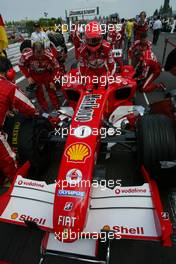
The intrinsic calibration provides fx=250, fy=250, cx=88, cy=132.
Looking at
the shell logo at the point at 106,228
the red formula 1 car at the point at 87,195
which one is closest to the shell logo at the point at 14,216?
the red formula 1 car at the point at 87,195

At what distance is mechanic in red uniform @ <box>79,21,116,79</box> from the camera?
3635 mm

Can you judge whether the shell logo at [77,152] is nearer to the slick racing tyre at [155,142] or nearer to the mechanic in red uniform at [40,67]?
the slick racing tyre at [155,142]

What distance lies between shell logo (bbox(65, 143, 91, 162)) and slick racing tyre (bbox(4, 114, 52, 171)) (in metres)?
0.61

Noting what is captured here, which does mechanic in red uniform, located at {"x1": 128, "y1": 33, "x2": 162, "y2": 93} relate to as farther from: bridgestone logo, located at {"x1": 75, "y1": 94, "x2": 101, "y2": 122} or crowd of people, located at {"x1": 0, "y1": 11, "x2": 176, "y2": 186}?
bridgestone logo, located at {"x1": 75, "y1": 94, "x2": 101, "y2": 122}

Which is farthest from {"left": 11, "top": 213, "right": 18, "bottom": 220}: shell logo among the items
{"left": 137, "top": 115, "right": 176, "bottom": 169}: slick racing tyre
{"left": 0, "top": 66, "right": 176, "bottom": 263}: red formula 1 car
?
{"left": 137, "top": 115, "right": 176, "bottom": 169}: slick racing tyre

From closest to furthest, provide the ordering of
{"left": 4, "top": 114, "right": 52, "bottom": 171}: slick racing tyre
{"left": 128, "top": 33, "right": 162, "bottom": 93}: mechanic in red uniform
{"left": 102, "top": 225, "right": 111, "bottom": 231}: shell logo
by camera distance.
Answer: {"left": 102, "top": 225, "right": 111, "bottom": 231}: shell logo → {"left": 4, "top": 114, "right": 52, "bottom": 171}: slick racing tyre → {"left": 128, "top": 33, "right": 162, "bottom": 93}: mechanic in red uniform

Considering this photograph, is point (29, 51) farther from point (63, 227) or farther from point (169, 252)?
point (169, 252)

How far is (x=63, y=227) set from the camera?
79.7 inches

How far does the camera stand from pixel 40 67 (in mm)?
4859

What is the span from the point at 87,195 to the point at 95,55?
247 centimetres

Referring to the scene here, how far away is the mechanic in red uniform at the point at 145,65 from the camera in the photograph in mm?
6164

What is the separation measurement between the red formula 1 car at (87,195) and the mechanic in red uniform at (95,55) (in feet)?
2.89

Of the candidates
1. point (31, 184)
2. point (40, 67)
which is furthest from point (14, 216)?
point (40, 67)

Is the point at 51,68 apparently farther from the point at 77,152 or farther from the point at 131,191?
the point at 131,191
